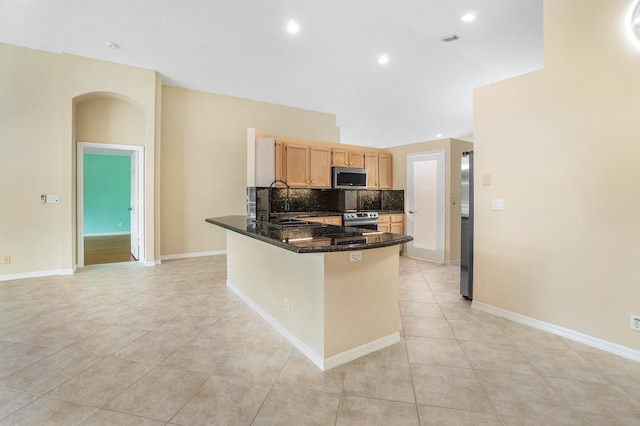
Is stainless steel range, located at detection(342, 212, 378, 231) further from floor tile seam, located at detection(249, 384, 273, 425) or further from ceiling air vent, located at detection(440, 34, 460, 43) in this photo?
floor tile seam, located at detection(249, 384, 273, 425)

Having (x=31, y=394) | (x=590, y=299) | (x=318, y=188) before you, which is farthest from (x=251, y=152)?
(x=590, y=299)

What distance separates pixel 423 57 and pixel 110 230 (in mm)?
9930

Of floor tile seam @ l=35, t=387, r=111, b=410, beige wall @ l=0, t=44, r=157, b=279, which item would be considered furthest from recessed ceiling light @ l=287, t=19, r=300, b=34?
floor tile seam @ l=35, t=387, r=111, b=410

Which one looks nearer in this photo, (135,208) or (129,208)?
(135,208)

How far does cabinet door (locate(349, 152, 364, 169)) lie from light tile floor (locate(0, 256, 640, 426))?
138 inches

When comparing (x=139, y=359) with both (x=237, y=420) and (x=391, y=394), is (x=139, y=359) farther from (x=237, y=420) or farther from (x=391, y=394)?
(x=391, y=394)

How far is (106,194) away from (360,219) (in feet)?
27.3

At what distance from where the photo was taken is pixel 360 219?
559 cm

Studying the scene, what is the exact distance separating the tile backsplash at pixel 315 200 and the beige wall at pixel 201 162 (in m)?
1.27

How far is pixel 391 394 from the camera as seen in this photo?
1830 millimetres

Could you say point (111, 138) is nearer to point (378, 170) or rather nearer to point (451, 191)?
point (378, 170)

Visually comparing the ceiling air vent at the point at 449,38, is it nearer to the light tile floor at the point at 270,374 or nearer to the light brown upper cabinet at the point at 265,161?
the light brown upper cabinet at the point at 265,161

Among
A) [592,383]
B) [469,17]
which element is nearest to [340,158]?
[469,17]

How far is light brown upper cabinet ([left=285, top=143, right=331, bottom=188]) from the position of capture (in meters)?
5.43
